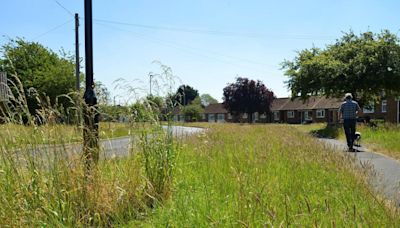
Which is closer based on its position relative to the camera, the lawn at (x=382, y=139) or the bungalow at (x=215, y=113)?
the lawn at (x=382, y=139)

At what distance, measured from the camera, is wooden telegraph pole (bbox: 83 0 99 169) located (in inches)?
165

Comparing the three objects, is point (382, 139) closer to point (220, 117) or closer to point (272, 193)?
point (272, 193)

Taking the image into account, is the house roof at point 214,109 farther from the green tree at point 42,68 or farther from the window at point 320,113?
the green tree at point 42,68

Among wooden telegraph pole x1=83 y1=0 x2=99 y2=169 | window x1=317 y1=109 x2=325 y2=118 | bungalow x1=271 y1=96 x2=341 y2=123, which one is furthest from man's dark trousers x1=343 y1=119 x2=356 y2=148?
window x1=317 y1=109 x2=325 y2=118

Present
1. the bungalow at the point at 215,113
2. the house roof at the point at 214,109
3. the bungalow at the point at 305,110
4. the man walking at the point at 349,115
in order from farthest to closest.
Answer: the house roof at the point at 214,109
the bungalow at the point at 215,113
the bungalow at the point at 305,110
the man walking at the point at 349,115

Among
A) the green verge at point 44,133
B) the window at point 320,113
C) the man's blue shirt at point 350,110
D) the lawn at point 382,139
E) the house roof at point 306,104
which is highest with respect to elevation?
the house roof at point 306,104

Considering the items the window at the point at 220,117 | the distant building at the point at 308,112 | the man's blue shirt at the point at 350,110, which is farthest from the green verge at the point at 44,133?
the window at the point at 220,117

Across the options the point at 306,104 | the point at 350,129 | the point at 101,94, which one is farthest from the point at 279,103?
the point at 101,94

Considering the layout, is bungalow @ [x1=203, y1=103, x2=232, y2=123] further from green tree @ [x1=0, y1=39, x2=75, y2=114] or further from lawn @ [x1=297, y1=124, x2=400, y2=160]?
lawn @ [x1=297, y1=124, x2=400, y2=160]

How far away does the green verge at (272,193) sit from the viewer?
3.10 metres

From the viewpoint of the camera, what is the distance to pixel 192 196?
423 cm

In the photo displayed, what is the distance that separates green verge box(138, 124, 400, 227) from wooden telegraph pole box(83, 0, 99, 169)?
93 cm

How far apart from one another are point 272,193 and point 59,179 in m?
2.07

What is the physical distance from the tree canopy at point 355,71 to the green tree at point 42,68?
1759 cm
